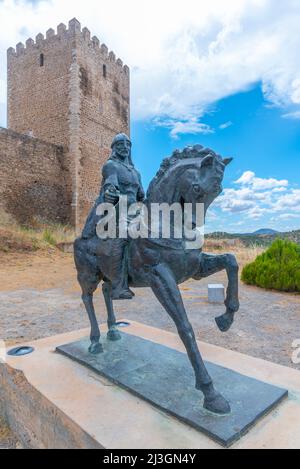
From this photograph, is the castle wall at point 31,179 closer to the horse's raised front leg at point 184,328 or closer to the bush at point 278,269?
the bush at point 278,269

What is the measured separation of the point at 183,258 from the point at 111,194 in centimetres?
69

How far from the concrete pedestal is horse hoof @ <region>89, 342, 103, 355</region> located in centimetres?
16

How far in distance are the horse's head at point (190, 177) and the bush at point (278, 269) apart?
646 cm

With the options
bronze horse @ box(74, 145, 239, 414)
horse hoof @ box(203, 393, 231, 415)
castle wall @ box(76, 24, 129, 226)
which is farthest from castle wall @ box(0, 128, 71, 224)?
horse hoof @ box(203, 393, 231, 415)

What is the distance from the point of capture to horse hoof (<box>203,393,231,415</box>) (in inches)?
69.0

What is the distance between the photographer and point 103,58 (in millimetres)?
Answer: 19406

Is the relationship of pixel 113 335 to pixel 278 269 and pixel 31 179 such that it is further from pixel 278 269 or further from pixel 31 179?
pixel 31 179

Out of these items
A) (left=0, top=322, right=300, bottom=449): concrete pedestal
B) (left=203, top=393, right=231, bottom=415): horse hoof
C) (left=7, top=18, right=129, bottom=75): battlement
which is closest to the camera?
(left=0, top=322, right=300, bottom=449): concrete pedestal

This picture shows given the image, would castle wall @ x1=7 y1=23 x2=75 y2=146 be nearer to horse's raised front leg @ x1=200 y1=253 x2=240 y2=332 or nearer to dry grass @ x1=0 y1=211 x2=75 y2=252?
dry grass @ x1=0 y1=211 x2=75 y2=252

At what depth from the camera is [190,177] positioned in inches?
74.0

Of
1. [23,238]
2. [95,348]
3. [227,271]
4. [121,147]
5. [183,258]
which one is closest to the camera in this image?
[183,258]

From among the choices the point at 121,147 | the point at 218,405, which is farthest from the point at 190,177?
the point at 218,405
